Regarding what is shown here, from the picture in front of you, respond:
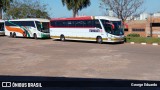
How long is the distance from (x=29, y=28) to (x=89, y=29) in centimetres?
990

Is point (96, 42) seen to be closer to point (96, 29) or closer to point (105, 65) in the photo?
point (96, 29)

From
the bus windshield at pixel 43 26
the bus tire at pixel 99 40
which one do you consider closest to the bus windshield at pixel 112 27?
the bus tire at pixel 99 40

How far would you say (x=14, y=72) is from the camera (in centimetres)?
1414

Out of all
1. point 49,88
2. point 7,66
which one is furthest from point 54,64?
point 49,88

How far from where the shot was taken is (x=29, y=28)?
37812 mm

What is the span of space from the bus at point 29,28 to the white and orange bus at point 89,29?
64.2 inches

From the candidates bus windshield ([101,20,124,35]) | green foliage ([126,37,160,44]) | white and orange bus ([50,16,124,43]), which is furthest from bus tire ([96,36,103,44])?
green foliage ([126,37,160,44])

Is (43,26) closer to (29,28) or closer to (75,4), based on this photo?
(29,28)

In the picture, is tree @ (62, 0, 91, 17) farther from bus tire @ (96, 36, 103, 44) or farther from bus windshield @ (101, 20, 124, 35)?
bus windshield @ (101, 20, 124, 35)

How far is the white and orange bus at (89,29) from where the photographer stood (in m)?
29.4

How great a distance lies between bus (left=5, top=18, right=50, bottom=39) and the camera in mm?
36562

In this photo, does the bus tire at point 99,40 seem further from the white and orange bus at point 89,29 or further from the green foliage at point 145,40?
the green foliage at point 145,40

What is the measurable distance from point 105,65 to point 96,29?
46.2 ft

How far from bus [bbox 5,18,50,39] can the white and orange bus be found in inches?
64.2
